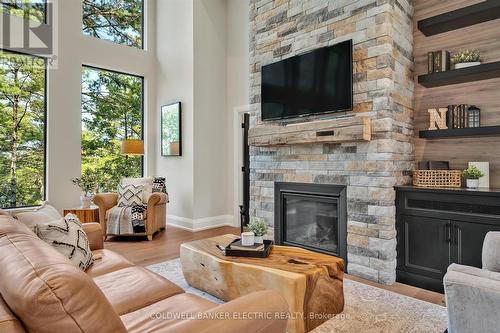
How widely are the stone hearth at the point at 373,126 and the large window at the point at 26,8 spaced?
4.16 metres

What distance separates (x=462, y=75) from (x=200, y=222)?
4293 millimetres

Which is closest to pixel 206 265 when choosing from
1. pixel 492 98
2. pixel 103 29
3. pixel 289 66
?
pixel 289 66

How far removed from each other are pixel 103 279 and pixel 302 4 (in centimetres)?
356

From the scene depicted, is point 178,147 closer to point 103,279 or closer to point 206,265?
point 206,265

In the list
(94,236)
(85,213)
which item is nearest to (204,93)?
(85,213)

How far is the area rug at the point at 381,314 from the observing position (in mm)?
2170

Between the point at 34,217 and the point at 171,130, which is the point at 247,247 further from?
the point at 171,130

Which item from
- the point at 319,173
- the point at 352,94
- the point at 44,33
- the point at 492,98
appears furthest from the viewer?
the point at 44,33

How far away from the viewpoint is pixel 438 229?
284 cm

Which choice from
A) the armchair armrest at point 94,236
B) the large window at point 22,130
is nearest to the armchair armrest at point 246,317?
the armchair armrest at point 94,236

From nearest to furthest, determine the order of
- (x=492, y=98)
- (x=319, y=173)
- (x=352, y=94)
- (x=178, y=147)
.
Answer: (x=492, y=98), (x=352, y=94), (x=319, y=173), (x=178, y=147)

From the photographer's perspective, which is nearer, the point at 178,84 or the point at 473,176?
the point at 473,176

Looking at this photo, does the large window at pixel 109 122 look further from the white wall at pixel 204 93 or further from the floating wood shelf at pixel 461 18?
the floating wood shelf at pixel 461 18

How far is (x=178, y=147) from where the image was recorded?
572cm
